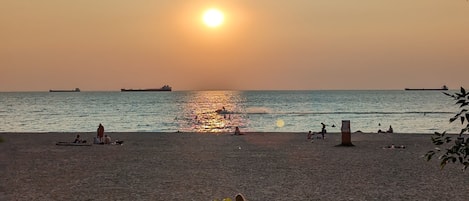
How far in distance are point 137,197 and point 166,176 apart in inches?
153

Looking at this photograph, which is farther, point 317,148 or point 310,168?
point 317,148

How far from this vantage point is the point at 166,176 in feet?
58.0

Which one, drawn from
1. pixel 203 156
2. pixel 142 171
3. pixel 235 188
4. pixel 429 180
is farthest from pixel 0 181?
pixel 429 180

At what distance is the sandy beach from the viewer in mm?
14312

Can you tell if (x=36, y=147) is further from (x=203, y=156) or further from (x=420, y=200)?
(x=420, y=200)

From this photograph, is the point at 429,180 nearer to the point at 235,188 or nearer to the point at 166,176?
the point at 235,188

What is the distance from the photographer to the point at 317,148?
27703 mm

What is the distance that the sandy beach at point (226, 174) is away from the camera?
14.3 metres

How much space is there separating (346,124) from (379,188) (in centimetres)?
1352

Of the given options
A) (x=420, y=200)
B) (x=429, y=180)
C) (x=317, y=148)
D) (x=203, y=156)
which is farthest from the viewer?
(x=317, y=148)

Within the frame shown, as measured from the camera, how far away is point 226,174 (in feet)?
59.4

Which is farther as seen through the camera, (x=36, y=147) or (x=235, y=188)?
(x=36, y=147)

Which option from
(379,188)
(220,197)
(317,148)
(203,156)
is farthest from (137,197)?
(317,148)

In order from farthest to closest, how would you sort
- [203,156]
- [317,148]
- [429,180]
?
[317,148], [203,156], [429,180]
